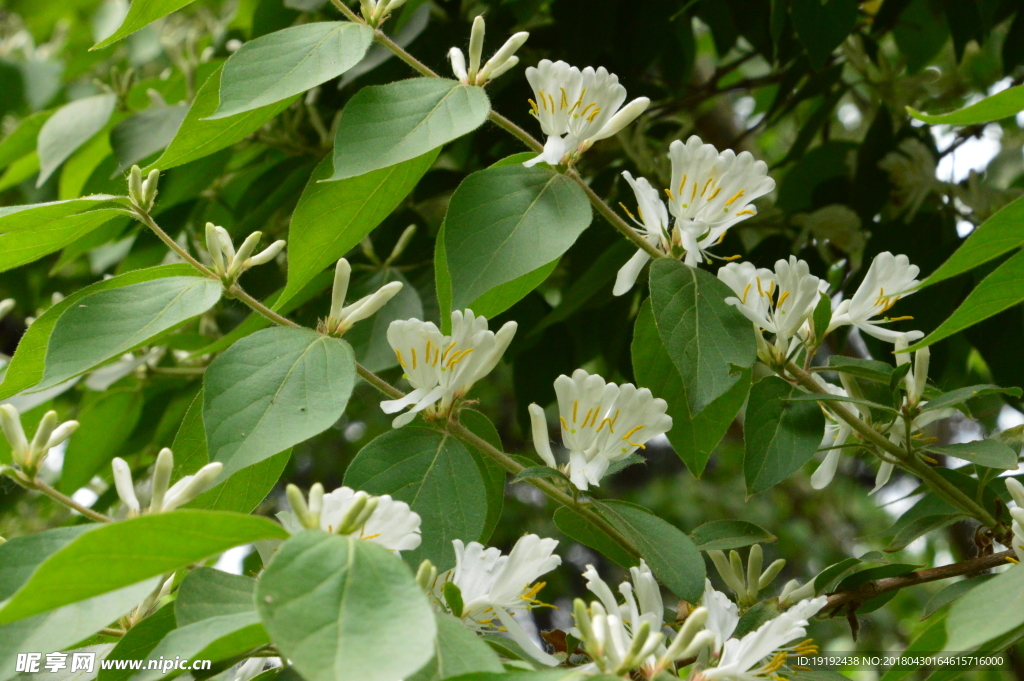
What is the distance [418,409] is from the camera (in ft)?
2.65

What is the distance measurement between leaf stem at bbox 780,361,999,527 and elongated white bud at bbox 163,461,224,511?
57 centimetres

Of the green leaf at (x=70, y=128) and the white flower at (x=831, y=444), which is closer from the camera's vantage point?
the white flower at (x=831, y=444)

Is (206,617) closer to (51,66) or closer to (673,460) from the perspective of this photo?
(51,66)

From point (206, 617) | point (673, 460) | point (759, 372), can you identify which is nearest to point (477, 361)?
point (206, 617)

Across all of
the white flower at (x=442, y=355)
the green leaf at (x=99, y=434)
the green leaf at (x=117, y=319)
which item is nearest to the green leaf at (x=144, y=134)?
the green leaf at (x=99, y=434)

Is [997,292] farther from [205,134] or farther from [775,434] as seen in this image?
[205,134]

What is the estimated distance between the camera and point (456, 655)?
1.92ft

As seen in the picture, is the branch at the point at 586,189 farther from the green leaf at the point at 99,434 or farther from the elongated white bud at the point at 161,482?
the green leaf at the point at 99,434

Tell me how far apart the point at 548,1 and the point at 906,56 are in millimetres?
752

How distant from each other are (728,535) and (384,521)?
398 mm

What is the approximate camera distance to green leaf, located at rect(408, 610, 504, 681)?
0.57m

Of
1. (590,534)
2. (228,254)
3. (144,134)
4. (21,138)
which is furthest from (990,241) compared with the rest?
(21,138)

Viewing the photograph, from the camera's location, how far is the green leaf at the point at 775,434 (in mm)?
884

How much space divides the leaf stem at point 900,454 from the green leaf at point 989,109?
30 centimetres
